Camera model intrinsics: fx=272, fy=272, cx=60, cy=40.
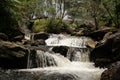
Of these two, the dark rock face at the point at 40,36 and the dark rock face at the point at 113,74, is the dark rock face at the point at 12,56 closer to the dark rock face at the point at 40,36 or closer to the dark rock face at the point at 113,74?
the dark rock face at the point at 113,74

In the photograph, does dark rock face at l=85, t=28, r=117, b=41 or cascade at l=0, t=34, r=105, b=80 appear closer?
cascade at l=0, t=34, r=105, b=80

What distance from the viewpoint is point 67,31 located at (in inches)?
1391

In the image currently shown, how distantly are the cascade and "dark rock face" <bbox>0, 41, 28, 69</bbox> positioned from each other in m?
0.76

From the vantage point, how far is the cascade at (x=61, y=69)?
14.4m

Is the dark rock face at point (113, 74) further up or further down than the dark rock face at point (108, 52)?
further up

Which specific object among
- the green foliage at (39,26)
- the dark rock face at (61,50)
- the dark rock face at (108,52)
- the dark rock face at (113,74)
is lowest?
the green foliage at (39,26)

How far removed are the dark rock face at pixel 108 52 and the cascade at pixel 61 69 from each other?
0.64 m

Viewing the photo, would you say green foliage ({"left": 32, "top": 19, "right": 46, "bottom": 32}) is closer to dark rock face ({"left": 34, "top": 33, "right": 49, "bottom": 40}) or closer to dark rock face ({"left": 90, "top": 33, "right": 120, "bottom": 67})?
dark rock face ({"left": 34, "top": 33, "right": 49, "bottom": 40})

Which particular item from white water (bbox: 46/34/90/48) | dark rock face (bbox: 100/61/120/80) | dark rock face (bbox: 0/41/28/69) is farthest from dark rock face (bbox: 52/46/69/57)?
dark rock face (bbox: 100/61/120/80)

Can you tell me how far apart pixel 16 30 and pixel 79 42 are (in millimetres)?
7548

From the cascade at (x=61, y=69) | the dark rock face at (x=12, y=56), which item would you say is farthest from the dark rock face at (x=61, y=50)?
the dark rock face at (x=12, y=56)

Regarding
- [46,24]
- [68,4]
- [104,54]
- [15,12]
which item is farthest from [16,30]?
[68,4]

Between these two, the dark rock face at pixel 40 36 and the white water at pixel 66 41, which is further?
the dark rock face at pixel 40 36

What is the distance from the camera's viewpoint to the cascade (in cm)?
1435
